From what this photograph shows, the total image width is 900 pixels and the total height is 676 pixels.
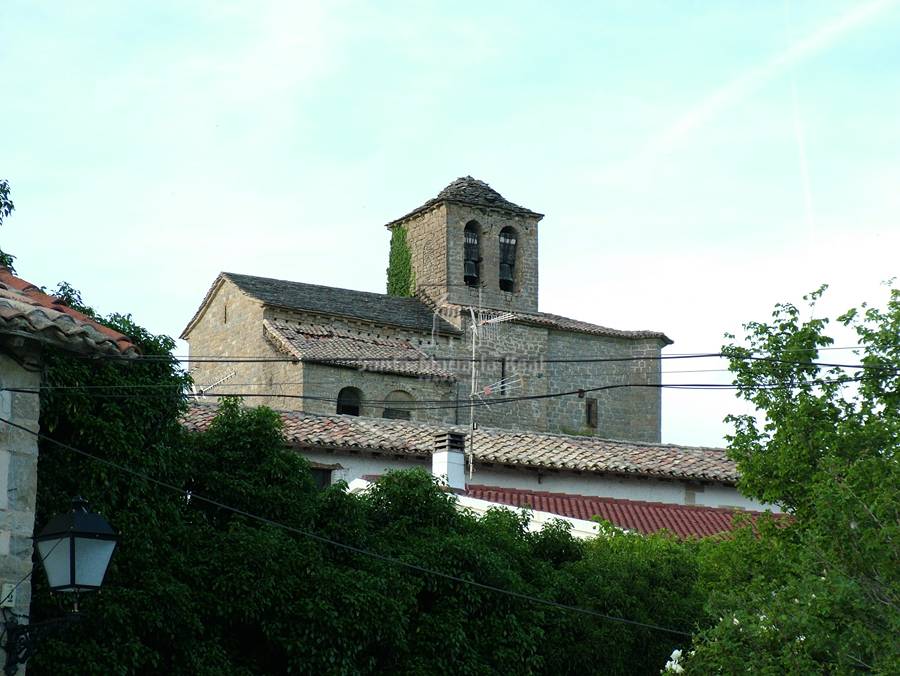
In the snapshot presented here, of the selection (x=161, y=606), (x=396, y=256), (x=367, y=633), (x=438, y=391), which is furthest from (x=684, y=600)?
(x=396, y=256)

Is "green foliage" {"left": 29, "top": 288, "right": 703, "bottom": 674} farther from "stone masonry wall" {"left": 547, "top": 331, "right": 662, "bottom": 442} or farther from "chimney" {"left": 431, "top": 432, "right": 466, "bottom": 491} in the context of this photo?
"stone masonry wall" {"left": 547, "top": 331, "right": 662, "bottom": 442}

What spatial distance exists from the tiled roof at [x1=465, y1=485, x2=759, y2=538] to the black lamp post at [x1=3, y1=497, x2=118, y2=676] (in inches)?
548

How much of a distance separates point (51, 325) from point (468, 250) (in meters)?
41.0

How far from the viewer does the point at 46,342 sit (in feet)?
30.9

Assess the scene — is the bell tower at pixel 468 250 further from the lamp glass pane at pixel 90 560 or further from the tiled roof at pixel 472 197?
the lamp glass pane at pixel 90 560

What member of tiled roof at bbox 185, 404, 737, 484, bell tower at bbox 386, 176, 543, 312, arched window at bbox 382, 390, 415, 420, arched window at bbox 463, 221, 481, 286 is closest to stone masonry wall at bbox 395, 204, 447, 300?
bell tower at bbox 386, 176, 543, 312

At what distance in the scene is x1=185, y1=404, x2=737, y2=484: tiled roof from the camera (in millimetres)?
26531

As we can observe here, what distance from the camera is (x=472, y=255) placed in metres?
50.1

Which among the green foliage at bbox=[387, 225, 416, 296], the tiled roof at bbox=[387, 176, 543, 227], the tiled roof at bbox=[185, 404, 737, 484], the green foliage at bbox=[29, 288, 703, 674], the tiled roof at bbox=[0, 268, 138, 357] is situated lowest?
the green foliage at bbox=[29, 288, 703, 674]

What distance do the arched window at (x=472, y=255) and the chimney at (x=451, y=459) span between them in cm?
2715

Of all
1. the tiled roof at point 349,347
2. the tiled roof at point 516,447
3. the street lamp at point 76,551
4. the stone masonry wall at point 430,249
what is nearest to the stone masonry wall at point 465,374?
the tiled roof at point 349,347

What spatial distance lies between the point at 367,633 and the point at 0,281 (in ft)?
17.2

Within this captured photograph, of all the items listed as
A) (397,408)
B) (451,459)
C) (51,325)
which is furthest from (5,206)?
(397,408)

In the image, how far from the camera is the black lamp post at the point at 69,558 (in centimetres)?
884
